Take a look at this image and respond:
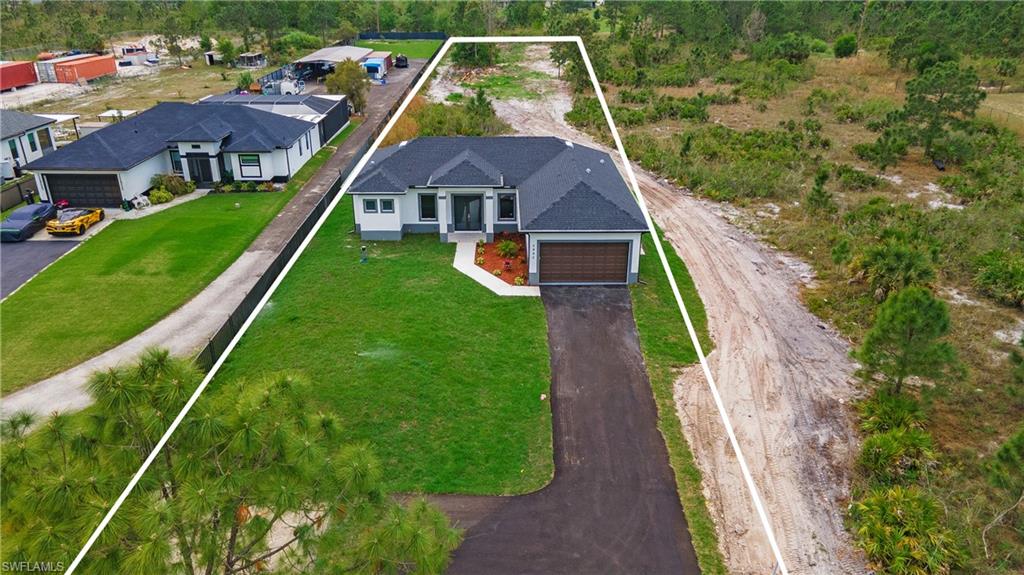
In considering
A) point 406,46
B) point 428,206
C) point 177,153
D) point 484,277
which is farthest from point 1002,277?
point 406,46

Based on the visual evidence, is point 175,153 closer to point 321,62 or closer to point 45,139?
point 45,139

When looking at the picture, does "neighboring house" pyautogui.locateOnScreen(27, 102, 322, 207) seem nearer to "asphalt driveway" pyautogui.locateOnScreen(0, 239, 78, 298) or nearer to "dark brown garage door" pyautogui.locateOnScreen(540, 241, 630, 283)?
"asphalt driveway" pyautogui.locateOnScreen(0, 239, 78, 298)

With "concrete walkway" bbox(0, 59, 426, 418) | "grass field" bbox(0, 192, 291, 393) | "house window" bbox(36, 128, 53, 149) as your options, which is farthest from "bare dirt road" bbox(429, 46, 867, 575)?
"house window" bbox(36, 128, 53, 149)

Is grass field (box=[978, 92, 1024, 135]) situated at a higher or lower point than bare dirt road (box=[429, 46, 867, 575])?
higher

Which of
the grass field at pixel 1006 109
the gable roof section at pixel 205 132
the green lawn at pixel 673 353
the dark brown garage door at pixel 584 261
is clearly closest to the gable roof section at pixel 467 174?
the dark brown garage door at pixel 584 261

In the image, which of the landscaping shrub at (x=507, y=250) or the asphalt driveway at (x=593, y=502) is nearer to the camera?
the asphalt driveway at (x=593, y=502)

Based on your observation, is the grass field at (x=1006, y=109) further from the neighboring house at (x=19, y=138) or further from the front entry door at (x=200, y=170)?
the neighboring house at (x=19, y=138)

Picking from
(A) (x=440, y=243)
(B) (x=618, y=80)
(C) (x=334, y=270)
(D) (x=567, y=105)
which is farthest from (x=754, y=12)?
(C) (x=334, y=270)
